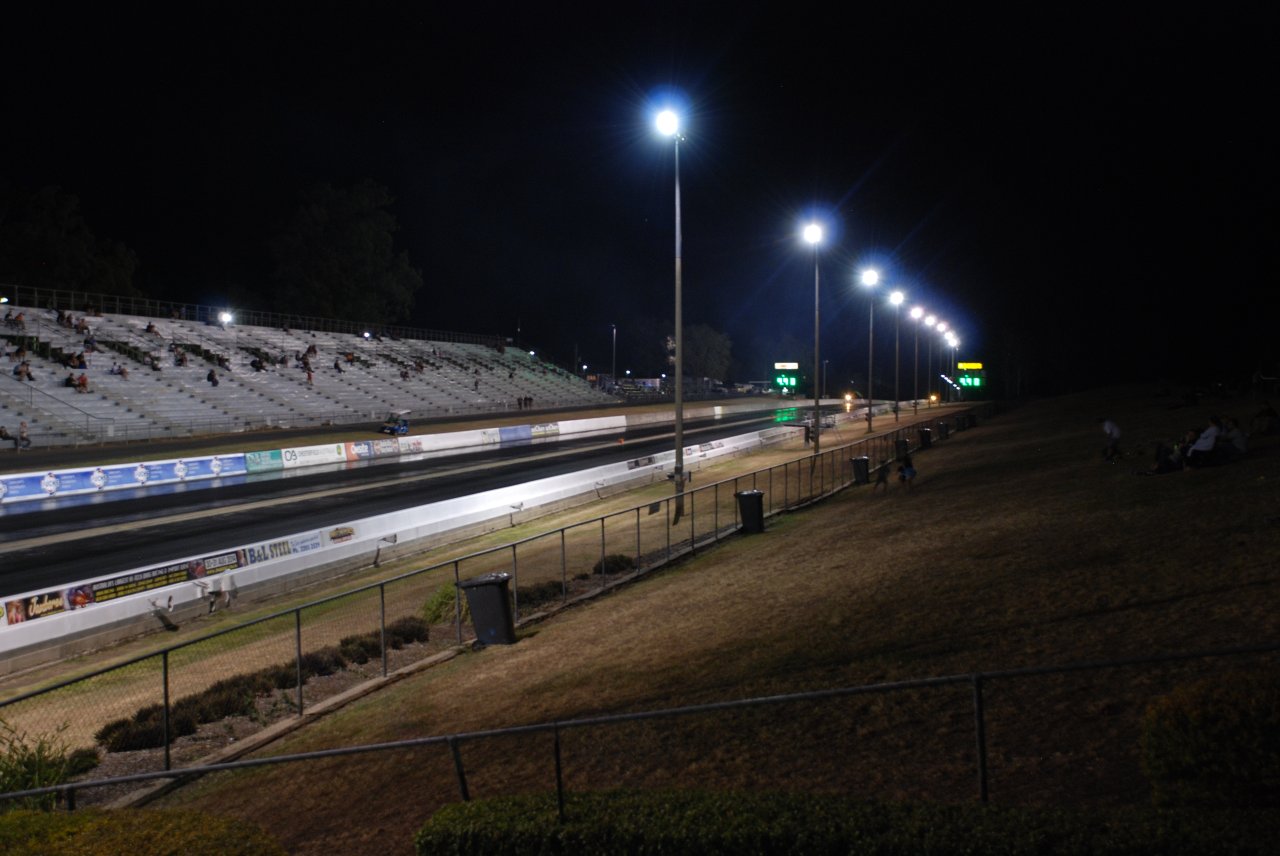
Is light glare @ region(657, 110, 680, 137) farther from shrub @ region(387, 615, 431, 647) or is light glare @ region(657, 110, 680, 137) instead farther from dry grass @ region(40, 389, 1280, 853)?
shrub @ region(387, 615, 431, 647)

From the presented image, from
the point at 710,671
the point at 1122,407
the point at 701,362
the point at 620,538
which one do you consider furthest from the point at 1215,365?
the point at 701,362

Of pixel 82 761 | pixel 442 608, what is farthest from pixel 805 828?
pixel 442 608

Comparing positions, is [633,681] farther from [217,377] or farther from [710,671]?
[217,377]

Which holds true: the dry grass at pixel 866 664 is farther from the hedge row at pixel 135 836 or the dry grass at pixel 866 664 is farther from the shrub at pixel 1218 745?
the hedge row at pixel 135 836

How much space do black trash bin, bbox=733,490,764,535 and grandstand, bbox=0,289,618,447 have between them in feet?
113

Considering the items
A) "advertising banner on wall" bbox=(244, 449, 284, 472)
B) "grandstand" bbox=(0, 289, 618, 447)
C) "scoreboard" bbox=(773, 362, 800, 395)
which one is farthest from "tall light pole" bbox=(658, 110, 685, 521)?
"grandstand" bbox=(0, 289, 618, 447)

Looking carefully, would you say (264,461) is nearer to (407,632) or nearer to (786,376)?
(407,632)

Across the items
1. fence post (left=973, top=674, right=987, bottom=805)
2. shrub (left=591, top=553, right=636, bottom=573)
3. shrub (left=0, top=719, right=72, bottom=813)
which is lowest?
shrub (left=0, top=719, right=72, bottom=813)

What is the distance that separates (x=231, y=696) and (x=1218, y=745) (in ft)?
38.6

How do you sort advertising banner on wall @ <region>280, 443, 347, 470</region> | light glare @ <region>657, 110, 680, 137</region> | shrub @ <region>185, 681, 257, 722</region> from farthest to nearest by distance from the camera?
1. advertising banner on wall @ <region>280, 443, 347, 470</region>
2. light glare @ <region>657, 110, 680, 137</region>
3. shrub @ <region>185, 681, 257, 722</region>

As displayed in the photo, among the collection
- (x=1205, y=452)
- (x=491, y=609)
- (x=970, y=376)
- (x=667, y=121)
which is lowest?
(x=491, y=609)

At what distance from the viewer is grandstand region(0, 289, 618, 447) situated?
45969mm

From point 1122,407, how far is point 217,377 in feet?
175

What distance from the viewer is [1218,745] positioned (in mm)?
4723
